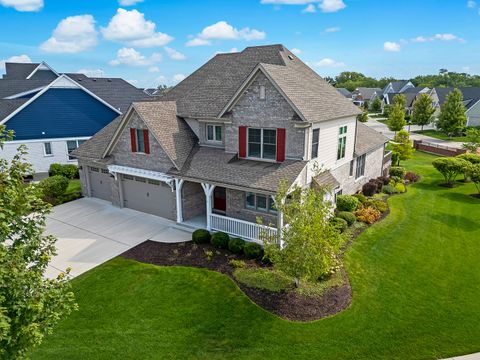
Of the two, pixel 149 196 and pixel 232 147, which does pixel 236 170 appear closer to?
pixel 232 147

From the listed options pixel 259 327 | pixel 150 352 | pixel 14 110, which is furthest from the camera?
pixel 14 110

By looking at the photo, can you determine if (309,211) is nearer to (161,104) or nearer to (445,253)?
(445,253)

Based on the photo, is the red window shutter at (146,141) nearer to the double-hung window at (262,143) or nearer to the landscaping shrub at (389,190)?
the double-hung window at (262,143)

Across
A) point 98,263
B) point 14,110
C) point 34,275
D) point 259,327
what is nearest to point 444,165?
point 259,327

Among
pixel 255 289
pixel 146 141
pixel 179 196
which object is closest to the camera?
pixel 255 289

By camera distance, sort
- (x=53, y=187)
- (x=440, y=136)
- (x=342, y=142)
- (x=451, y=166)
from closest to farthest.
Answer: (x=342, y=142)
(x=53, y=187)
(x=451, y=166)
(x=440, y=136)

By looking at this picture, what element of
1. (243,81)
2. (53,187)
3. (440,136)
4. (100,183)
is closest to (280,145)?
(243,81)

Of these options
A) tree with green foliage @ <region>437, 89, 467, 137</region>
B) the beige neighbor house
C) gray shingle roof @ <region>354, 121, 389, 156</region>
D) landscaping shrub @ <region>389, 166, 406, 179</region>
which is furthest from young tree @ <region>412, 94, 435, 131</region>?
the beige neighbor house
